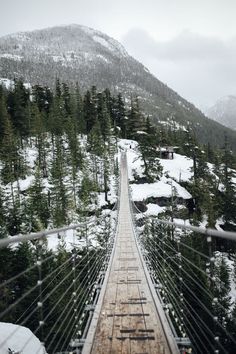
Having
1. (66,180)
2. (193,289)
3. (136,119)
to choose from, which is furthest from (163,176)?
(193,289)

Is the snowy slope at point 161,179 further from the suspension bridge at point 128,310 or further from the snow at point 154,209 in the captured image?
the suspension bridge at point 128,310

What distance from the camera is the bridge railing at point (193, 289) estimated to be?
311 cm

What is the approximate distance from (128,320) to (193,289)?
19.3 meters

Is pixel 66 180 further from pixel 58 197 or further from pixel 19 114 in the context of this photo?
pixel 19 114

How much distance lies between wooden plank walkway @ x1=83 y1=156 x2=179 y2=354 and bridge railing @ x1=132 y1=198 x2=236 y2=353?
264 millimetres

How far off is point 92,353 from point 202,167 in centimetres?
4729

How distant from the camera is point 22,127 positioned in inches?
1901

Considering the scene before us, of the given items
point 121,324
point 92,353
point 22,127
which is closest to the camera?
point 92,353

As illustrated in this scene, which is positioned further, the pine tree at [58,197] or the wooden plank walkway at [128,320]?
the pine tree at [58,197]

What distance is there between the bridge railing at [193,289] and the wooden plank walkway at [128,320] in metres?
0.26

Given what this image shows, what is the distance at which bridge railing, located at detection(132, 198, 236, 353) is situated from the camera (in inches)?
123

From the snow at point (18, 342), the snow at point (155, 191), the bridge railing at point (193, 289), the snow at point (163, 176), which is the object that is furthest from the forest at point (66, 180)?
the snow at point (18, 342)

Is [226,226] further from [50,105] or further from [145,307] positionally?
[145,307]

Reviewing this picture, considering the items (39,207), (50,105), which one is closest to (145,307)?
(39,207)
